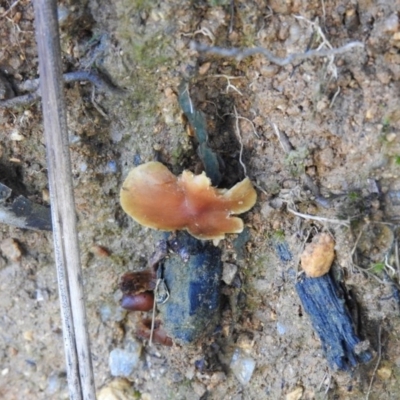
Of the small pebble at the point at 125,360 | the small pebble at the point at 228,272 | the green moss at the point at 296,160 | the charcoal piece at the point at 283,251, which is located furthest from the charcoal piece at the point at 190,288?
the green moss at the point at 296,160

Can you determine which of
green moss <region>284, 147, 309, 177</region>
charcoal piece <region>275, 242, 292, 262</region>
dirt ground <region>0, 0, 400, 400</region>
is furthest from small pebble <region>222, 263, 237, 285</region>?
green moss <region>284, 147, 309, 177</region>

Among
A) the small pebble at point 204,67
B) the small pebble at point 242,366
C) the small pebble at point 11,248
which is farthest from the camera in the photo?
the small pebble at point 11,248

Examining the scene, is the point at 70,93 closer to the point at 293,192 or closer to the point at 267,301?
the point at 293,192

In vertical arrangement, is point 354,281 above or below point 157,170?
below

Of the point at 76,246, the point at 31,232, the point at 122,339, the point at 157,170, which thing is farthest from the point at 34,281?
the point at 157,170

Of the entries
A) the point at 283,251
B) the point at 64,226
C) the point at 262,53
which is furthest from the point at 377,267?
the point at 64,226

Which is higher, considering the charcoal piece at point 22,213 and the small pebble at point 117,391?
the charcoal piece at point 22,213

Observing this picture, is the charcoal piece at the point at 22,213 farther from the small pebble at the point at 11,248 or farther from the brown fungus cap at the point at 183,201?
the brown fungus cap at the point at 183,201
